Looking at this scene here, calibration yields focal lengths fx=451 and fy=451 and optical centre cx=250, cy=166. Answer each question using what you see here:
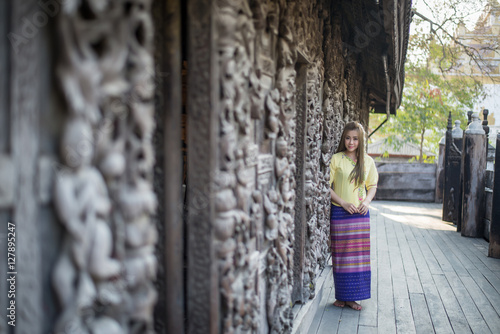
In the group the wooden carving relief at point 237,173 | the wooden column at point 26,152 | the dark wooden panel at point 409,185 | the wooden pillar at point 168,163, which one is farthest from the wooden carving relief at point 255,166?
the dark wooden panel at point 409,185

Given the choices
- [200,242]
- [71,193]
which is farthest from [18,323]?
[200,242]

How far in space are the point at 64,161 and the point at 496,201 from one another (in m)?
6.50

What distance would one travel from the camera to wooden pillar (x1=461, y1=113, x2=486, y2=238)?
24.9 feet

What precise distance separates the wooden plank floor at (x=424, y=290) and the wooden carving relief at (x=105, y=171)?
2.73 m

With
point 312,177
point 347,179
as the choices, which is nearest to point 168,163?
point 312,177

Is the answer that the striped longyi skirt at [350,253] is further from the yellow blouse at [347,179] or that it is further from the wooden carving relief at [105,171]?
the wooden carving relief at [105,171]

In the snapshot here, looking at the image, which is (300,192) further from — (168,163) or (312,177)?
(168,163)

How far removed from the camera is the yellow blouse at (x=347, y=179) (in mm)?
3904

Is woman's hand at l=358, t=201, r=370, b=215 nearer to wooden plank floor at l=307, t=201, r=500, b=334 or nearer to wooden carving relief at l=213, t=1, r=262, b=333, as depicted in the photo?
wooden plank floor at l=307, t=201, r=500, b=334

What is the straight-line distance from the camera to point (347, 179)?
3.90 m

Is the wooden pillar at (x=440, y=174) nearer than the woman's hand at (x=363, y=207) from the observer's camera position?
No

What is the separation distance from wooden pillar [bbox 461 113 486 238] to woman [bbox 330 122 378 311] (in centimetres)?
447

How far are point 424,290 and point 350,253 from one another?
4.07ft

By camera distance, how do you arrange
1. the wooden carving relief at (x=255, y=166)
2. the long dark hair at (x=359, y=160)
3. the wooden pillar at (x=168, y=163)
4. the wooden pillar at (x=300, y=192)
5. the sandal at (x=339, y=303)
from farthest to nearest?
the sandal at (x=339, y=303) → the long dark hair at (x=359, y=160) → the wooden pillar at (x=300, y=192) → the wooden carving relief at (x=255, y=166) → the wooden pillar at (x=168, y=163)
